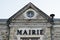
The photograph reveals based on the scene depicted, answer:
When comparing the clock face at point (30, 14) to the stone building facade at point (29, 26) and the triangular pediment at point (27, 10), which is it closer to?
the stone building facade at point (29, 26)

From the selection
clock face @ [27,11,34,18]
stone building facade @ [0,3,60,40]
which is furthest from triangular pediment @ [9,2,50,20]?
clock face @ [27,11,34,18]

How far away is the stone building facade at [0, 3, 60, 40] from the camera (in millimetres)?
21156

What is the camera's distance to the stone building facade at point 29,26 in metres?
21.2

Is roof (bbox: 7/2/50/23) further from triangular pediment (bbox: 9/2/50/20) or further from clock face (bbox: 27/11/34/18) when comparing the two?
clock face (bbox: 27/11/34/18)

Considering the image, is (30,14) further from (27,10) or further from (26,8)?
(26,8)

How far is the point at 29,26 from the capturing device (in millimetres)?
21562

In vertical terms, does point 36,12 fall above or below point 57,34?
above

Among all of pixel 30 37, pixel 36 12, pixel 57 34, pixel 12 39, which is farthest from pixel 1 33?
pixel 57 34

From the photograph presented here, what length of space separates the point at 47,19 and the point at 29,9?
2479 millimetres

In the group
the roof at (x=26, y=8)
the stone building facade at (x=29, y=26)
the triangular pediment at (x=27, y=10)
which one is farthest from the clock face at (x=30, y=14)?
the roof at (x=26, y=8)

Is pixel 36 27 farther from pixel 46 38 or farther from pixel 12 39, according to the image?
pixel 12 39

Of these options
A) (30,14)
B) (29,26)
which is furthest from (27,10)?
(29,26)

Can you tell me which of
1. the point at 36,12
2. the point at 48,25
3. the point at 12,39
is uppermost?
the point at 36,12

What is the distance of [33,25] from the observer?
70.7 feet
